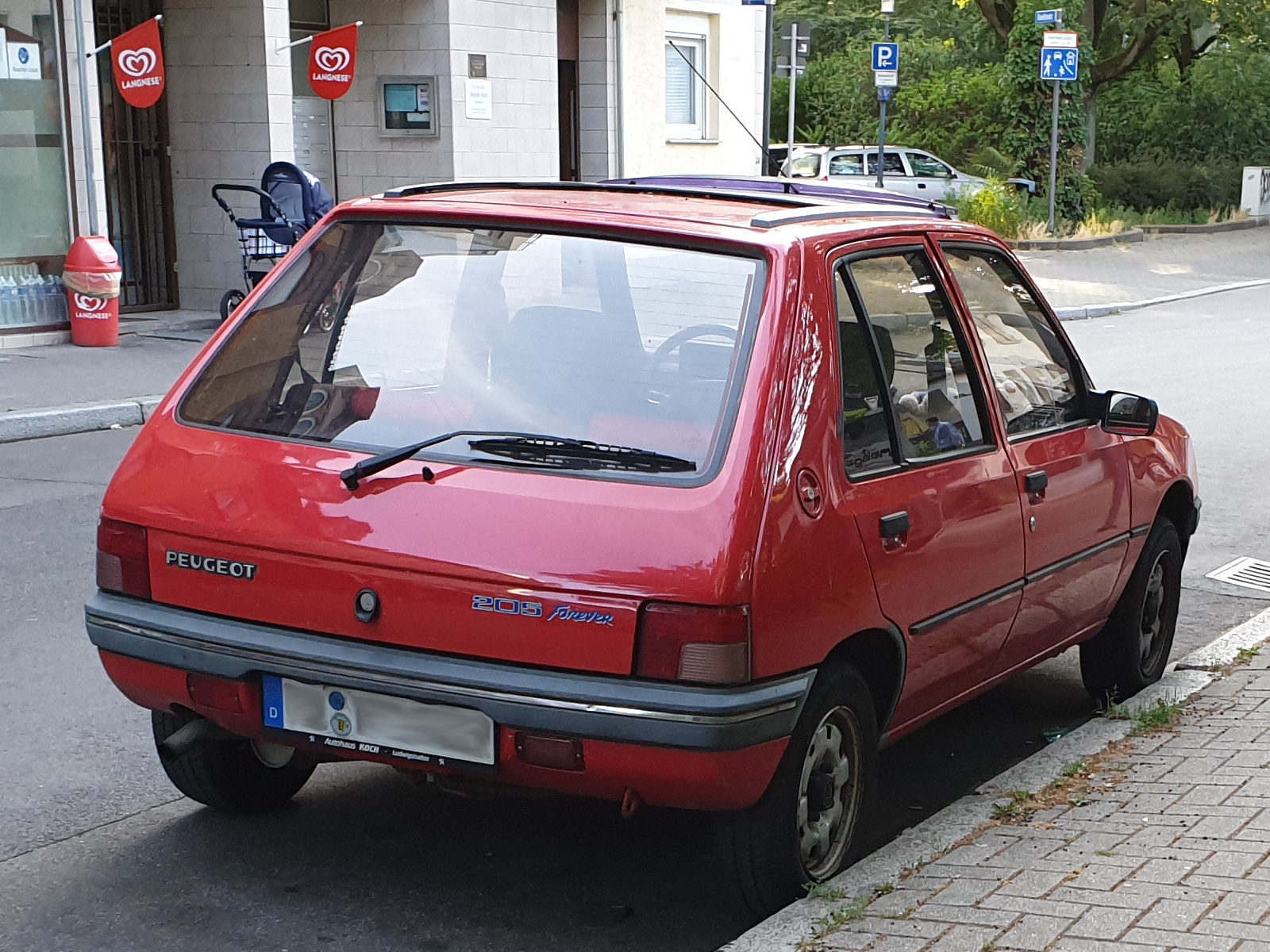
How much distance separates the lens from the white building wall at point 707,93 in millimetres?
23031

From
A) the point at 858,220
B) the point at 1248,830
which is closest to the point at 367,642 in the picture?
the point at 858,220

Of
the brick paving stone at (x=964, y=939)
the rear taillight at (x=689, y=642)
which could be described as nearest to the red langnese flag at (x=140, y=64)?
the rear taillight at (x=689, y=642)

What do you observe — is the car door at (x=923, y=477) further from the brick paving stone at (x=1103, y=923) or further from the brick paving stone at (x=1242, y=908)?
the brick paving stone at (x=1242, y=908)

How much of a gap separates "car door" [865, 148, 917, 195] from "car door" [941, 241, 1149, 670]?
28092mm

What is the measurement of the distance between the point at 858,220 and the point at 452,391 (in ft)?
3.97

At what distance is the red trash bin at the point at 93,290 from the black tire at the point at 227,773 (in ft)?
36.4

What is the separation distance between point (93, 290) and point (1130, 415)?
456 inches

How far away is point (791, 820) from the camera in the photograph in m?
3.80

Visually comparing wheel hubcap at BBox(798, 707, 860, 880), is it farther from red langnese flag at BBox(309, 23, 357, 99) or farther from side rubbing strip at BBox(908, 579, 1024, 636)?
red langnese flag at BBox(309, 23, 357, 99)

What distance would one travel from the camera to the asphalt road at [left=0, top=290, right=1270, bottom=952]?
3.92 meters

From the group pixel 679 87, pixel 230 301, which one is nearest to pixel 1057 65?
pixel 679 87

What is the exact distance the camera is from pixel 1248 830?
4.19 metres

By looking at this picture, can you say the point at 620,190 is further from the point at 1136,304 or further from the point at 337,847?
the point at 1136,304

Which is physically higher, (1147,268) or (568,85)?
(568,85)
